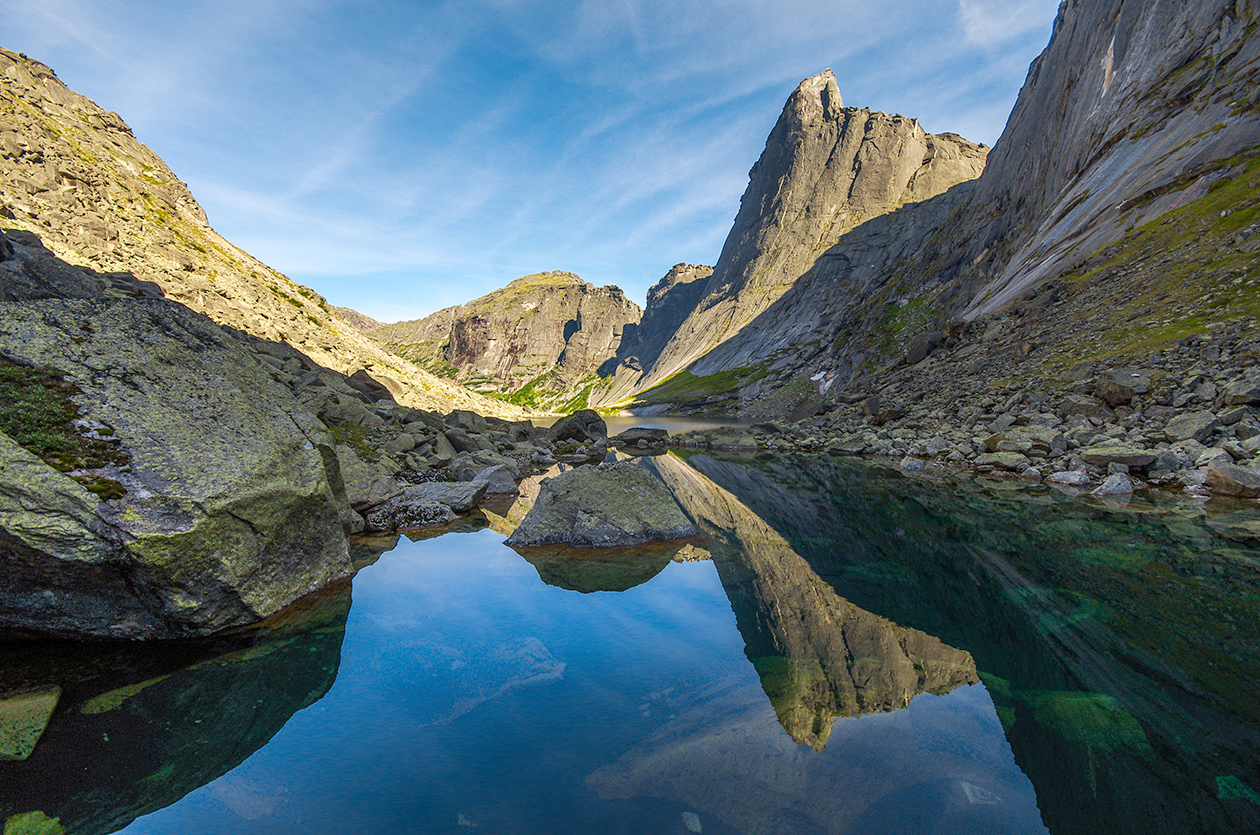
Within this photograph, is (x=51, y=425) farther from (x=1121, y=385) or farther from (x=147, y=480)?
(x=1121, y=385)

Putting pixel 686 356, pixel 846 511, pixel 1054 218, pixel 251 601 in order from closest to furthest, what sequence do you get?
pixel 251 601, pixel 846 511, pixel 1054 218, pixel 686 356

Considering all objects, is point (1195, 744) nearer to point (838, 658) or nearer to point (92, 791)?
point (838, 658)

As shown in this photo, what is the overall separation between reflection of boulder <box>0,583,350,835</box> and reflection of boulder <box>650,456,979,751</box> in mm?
6830

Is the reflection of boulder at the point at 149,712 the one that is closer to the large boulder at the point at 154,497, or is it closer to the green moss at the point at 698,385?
the large boulder at the point at 154,497

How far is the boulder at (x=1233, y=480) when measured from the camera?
14930mm

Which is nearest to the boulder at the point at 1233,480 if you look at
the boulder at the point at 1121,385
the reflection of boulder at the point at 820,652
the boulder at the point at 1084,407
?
the boulder at the point at 1084,407

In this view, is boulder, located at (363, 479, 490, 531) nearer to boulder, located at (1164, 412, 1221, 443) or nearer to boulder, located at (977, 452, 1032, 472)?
boulder, located at (977, 452, 1032, 472)

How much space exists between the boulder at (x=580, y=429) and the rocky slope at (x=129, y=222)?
21.2m

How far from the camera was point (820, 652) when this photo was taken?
844 centimetres

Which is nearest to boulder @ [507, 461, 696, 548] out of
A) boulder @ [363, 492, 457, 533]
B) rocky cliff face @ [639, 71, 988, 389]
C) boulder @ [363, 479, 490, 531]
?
boulder @ [363, 492, 457, 533]

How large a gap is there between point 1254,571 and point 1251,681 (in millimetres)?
5754

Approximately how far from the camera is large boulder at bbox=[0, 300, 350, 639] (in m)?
7.09

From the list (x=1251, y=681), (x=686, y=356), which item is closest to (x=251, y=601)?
(x=1251, y=681)

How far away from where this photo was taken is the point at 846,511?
1858cm
